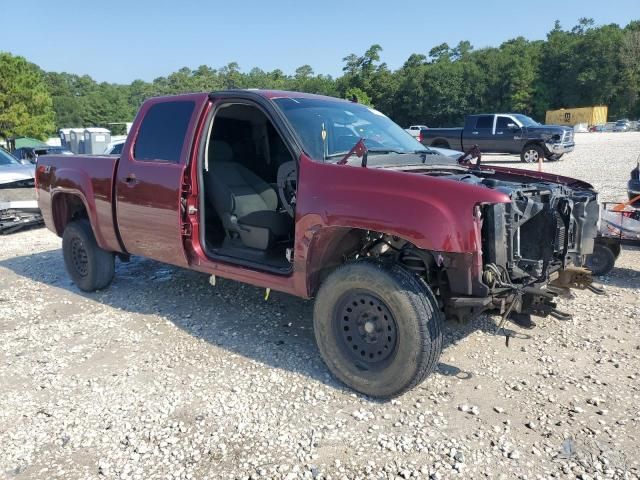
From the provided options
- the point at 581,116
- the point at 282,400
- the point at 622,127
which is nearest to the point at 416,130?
the point at 622,127

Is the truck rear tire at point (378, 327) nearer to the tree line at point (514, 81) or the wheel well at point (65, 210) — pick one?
the wheel well at point (65, 210)

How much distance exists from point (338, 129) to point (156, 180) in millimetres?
1659

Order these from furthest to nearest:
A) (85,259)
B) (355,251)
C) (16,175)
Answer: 1. (16,175)
2. (85,259)
3. (355,251)

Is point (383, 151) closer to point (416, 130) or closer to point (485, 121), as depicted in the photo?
point (485, 121)

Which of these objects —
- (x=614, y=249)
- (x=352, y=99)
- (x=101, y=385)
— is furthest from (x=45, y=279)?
(x=614, y=249)

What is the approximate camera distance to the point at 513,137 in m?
20.2

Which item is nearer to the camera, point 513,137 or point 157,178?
point 157,178

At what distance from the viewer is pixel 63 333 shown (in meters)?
4.78

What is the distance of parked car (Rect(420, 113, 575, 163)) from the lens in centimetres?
1962

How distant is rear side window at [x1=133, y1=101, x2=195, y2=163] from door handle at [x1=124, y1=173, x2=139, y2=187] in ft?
0.61

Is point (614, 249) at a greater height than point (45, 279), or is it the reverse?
point (614, 249)

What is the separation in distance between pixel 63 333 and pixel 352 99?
11.6 ft

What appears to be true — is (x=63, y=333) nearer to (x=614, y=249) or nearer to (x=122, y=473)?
(x=122, y=473)

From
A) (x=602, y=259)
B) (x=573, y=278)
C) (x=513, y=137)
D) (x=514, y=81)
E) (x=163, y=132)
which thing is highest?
(x=514, y=81)
